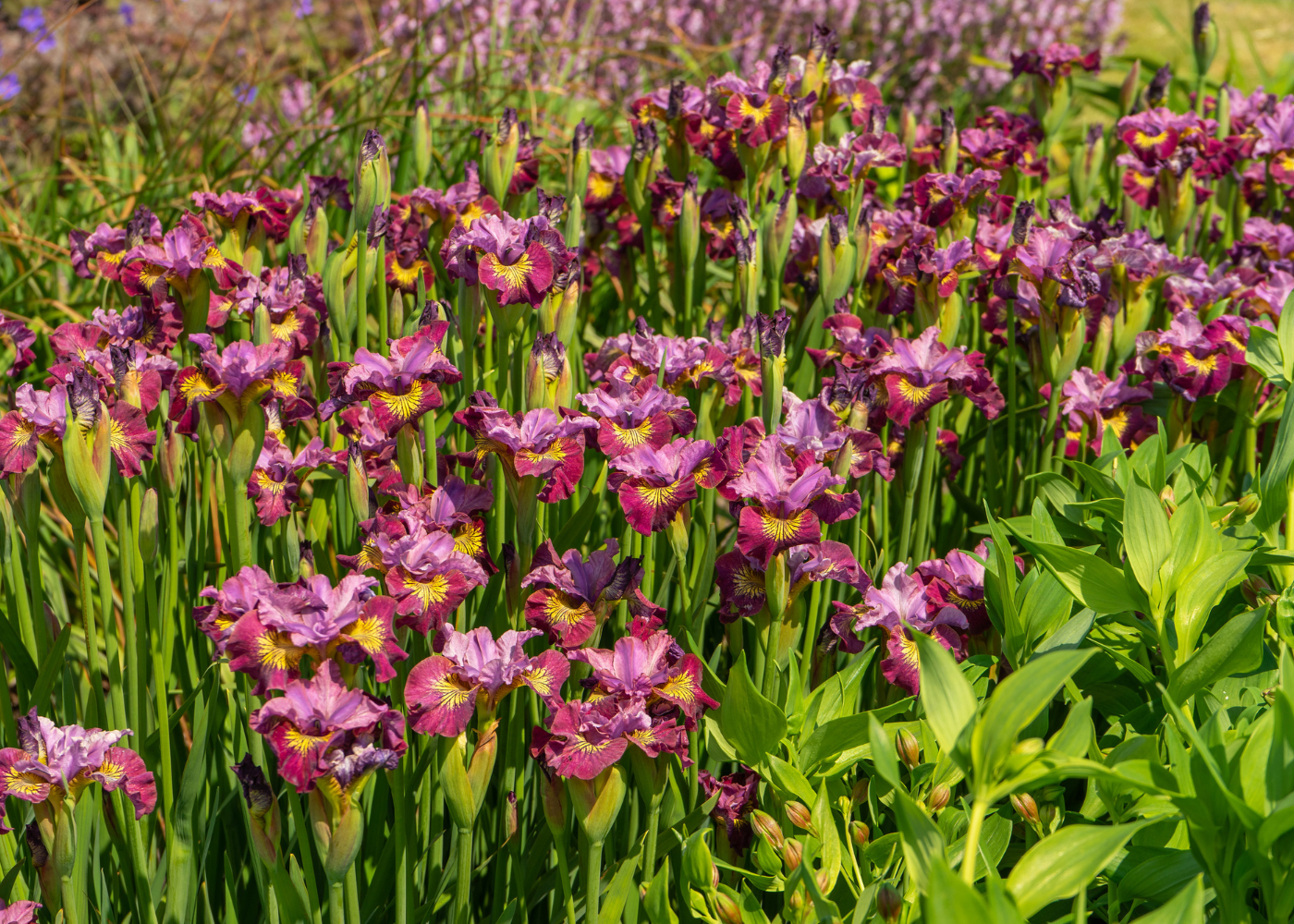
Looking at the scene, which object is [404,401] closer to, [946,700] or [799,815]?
[799,815]

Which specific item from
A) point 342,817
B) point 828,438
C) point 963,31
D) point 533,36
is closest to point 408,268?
point 828,438

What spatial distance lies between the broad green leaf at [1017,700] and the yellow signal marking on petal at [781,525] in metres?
0.51

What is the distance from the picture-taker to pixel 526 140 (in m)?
2.38

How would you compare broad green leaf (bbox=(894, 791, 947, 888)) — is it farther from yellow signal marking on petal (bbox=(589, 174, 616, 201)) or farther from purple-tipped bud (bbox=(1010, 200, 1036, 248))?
yellow signal marking on petal (bbox=(589, 174, 616, 201))

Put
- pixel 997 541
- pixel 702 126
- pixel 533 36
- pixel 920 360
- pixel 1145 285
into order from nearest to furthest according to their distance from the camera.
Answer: pixel 997 541, pixel 920 360, pixel 1145 285, pixel 702 126, pixel 533 36

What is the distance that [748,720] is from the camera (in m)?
1.33

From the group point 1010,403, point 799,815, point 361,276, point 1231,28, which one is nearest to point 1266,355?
point 1010,403

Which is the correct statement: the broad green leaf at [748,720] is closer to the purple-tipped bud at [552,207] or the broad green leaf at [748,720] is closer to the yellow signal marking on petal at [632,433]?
the yellow signal marking on petal at [632,433]

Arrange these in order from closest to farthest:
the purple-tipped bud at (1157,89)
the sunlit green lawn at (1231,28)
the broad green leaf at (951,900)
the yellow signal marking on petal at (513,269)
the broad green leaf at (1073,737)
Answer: the broad green leaf at (951,900), the broad green leaf at (1073,737), the yellow signal marking on petal at (513,269), the purple-tipped bud at (1157,89), the sunlit green lawn at (1231,28)

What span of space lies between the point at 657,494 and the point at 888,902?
596 millimetres

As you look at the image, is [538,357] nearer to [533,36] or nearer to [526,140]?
[526,140]

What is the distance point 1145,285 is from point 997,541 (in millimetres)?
935

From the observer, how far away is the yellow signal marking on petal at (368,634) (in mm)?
1212

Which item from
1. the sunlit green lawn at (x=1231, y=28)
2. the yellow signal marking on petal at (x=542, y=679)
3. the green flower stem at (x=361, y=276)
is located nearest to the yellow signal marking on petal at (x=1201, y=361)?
the yellow signal marking on petal at (x=542, y=679)
